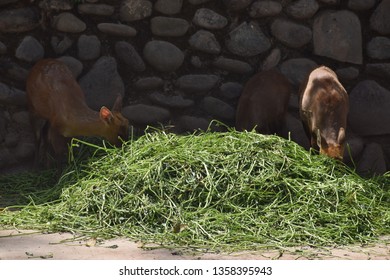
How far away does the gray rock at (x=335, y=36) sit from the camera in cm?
892

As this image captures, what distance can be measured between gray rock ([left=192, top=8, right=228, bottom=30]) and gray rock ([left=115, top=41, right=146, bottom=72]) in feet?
2.18

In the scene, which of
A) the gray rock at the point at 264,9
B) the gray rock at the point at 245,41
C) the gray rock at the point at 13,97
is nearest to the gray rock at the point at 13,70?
the gray rock at the point at 13,97

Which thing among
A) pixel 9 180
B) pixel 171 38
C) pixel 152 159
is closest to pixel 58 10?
pixel 171 38

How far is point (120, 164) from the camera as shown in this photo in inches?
283

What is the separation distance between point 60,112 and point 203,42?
1597 mm

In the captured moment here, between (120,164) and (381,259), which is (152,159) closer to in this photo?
(120,164)

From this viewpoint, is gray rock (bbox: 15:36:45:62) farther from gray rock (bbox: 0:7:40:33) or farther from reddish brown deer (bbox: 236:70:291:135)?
reddish brown deer (bbox: 236:70:291:135)

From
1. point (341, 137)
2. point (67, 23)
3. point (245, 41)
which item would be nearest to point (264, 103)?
point (245, 41)

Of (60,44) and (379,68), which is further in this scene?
(379,68)

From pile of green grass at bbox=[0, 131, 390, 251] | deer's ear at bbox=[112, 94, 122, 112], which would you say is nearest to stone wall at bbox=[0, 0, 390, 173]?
deer's ear at bbox=[112, 94, 122, 112]

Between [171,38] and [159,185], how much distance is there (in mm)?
2573

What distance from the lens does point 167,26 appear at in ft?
28.7

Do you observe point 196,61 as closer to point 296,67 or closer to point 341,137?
point 296,67

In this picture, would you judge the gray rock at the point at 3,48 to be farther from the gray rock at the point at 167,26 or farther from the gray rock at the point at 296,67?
the gray rock at the point at 296,67
